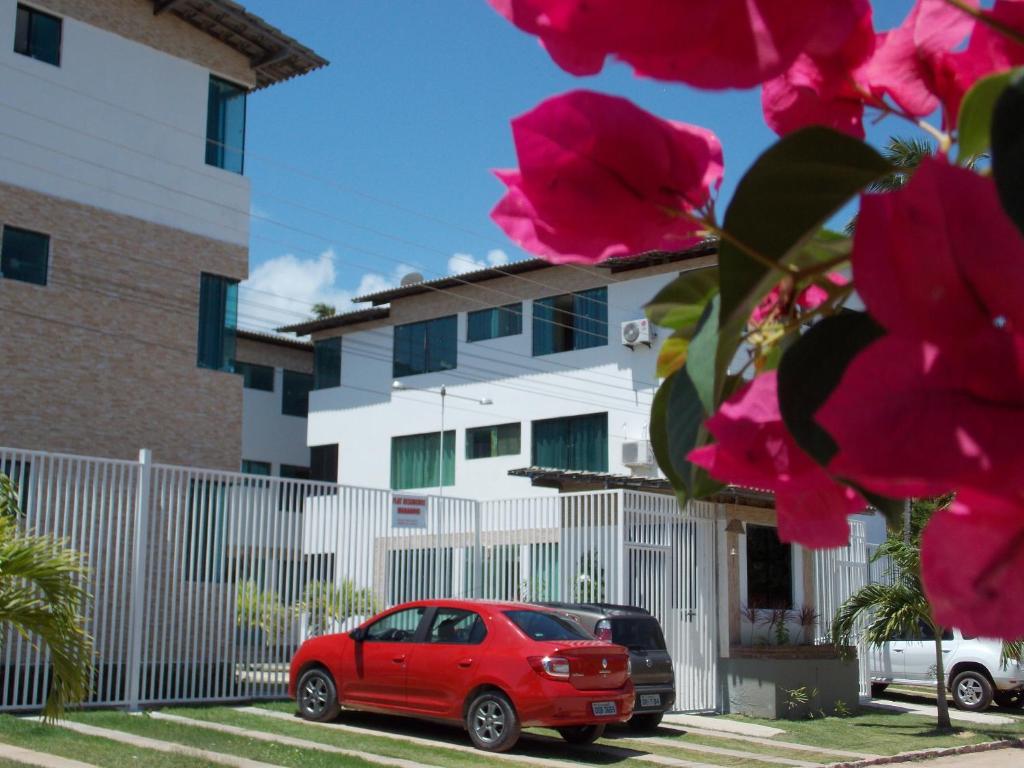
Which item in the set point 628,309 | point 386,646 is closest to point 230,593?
point 386,646

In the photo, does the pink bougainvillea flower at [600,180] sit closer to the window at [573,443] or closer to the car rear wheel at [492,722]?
the car rear wheel at [492,722]

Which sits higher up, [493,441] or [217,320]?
[217,320]

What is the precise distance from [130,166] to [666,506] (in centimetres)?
1095

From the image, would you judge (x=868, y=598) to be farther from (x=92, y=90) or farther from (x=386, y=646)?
(x=92, y=90)

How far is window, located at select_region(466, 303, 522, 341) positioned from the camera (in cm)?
3288

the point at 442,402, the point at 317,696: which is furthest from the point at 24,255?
the point at 442,402

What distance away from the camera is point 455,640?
45.4 feet

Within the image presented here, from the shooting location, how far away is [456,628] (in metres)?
14.0

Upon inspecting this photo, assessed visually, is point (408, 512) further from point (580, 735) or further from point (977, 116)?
point (977, 116)

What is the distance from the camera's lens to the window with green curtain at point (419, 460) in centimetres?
3422

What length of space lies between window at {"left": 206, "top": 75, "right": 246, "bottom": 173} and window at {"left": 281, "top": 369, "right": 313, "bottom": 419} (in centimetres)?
1737

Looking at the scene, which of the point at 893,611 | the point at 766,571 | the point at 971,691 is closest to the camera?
the point at 893,611

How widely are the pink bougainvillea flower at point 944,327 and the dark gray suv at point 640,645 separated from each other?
14585 millimetres

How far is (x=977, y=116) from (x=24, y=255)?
68.2 ft
